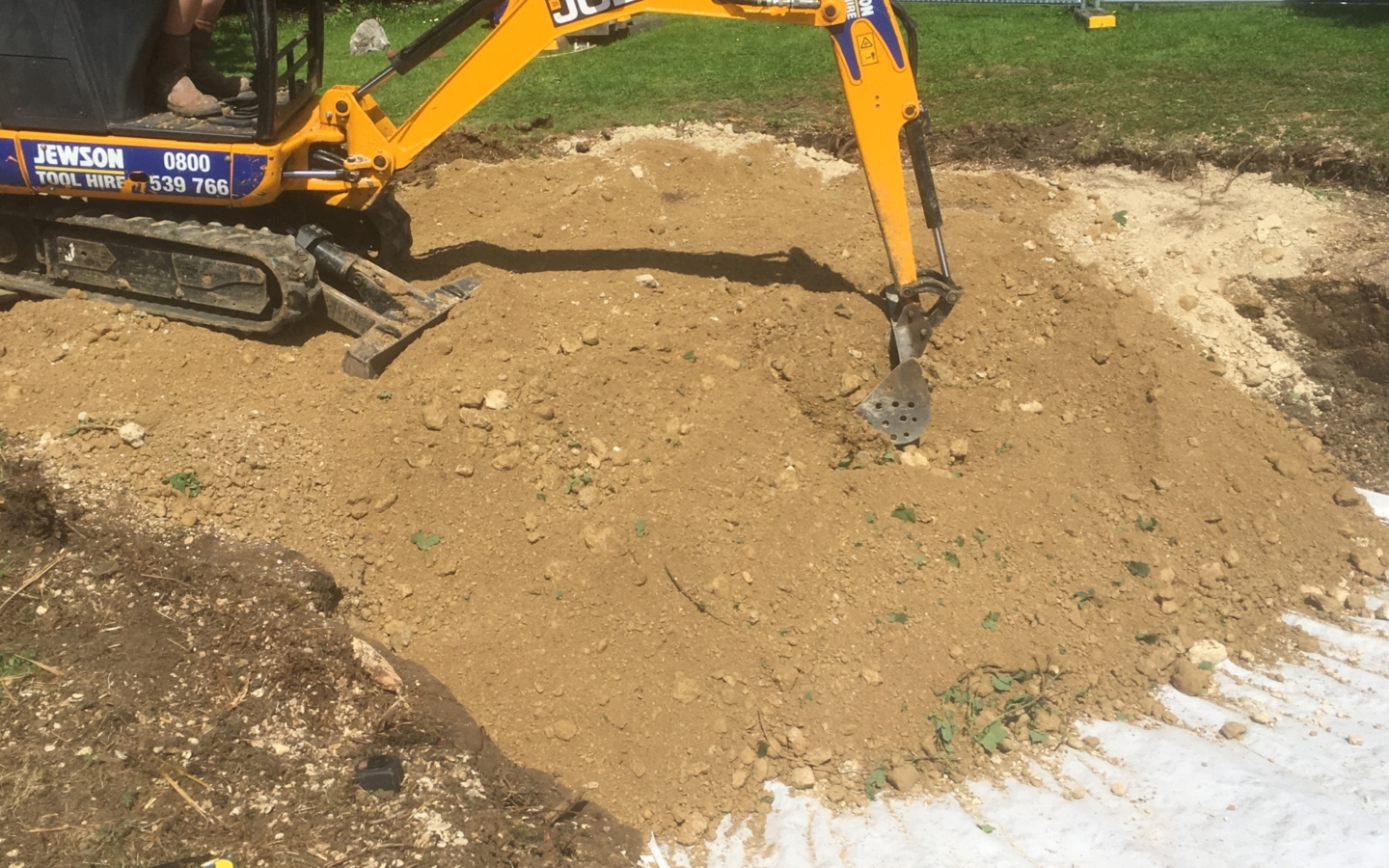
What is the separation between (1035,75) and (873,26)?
6.24 meters

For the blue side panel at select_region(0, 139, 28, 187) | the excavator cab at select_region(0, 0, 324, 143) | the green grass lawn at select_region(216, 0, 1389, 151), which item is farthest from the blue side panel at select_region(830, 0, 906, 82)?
the blue side panel at select_region(0, 139, 28, 187)

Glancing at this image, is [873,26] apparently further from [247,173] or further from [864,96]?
[247,173]

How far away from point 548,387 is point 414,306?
3.44 ft

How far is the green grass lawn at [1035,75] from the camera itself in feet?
29.2

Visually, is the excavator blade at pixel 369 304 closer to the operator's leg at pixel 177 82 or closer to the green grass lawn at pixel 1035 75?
the operator's leg at pixel 177 82

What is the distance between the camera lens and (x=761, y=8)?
16.7ft

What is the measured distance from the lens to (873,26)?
5004 mm

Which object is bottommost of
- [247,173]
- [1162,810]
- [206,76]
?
[1162,810]

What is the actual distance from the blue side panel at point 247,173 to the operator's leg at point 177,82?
487 mm

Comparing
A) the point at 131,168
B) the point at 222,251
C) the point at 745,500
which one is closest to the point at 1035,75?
the point at 745,500

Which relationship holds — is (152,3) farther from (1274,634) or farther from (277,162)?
(1274,634)

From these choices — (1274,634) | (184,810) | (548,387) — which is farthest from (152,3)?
(1274,634)

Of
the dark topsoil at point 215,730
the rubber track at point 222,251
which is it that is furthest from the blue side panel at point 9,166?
the dark topsoil at point 215,730

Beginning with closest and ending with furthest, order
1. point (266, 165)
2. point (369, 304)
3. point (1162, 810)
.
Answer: point (1162, 810), point (266, 165), point (369, 304)
